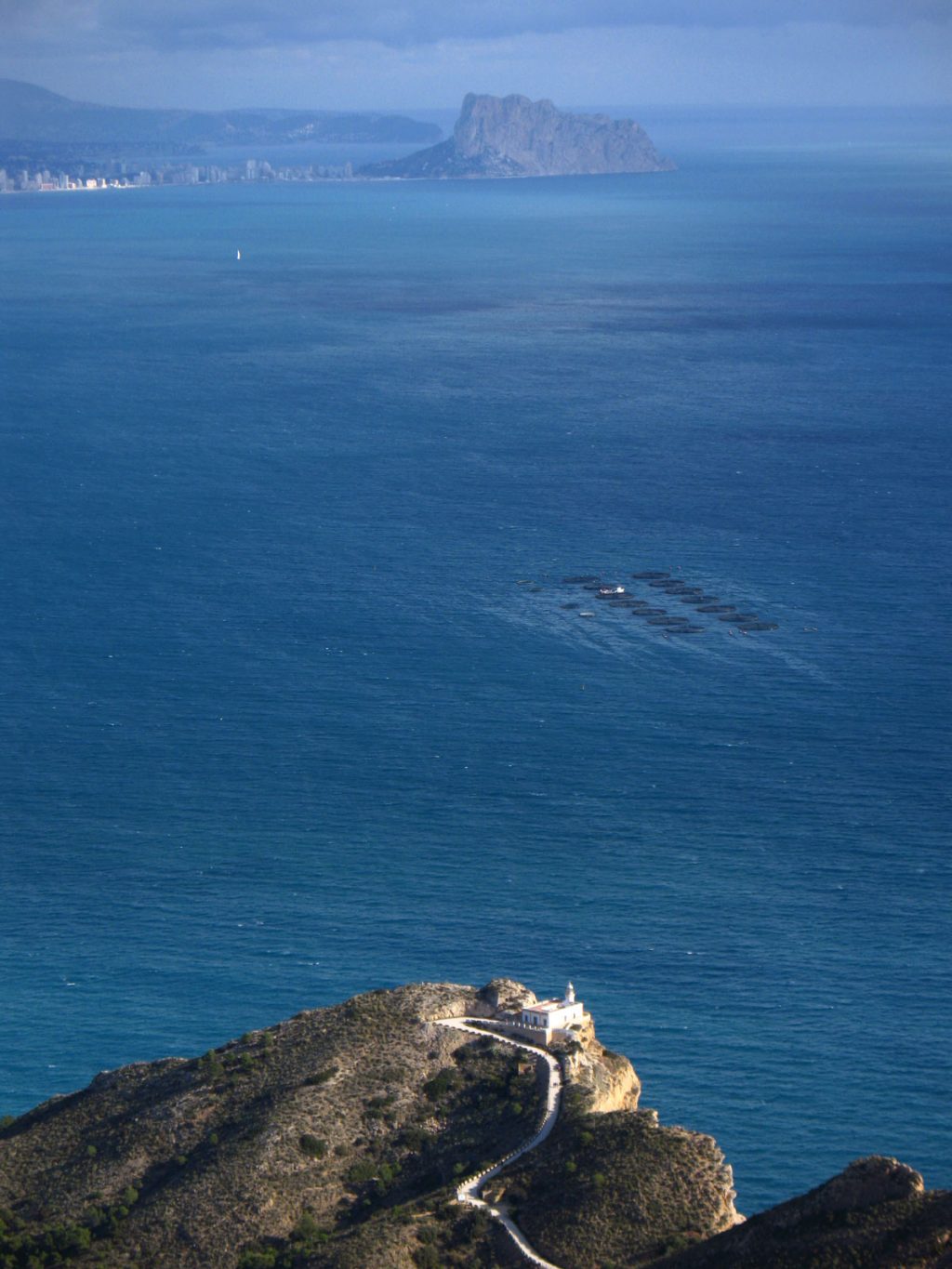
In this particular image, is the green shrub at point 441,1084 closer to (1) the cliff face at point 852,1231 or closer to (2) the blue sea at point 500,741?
(1) the cliff face at point 852,1231

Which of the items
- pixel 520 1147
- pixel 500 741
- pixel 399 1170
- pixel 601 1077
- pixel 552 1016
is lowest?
pixel 500 741

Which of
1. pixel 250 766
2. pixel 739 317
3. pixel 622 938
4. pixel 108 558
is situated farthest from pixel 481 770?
pixel 739 317

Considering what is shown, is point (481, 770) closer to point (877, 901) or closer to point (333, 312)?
point (877, 901)

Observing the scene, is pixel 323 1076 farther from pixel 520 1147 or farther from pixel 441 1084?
pixel 520 1147

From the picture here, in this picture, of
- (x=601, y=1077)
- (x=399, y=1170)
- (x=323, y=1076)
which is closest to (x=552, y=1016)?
(x=601, y=1077)

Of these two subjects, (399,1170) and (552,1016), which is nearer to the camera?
(399,1170)

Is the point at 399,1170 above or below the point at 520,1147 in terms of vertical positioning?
below

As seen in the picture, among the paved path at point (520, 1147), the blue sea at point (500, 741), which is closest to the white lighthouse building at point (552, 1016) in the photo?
the paved path at point (520, 1147)
